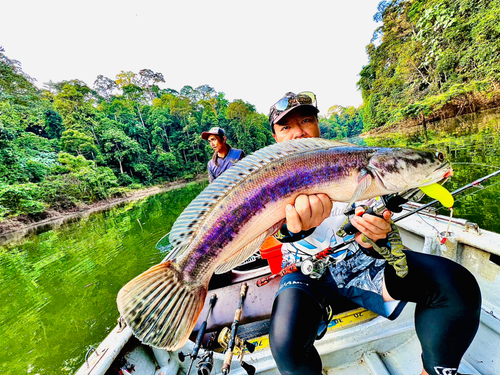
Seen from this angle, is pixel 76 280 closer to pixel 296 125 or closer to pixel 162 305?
pixel 162 305

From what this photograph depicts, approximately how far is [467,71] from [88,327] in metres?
28.0

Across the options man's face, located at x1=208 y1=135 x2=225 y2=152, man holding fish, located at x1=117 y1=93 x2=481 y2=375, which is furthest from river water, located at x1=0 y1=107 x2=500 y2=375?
man's face, located at x1=208 y1=135 x2=225 y2=152

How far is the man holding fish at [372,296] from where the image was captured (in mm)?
1396

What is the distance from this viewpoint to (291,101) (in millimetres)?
2100

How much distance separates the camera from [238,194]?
1.39 meters

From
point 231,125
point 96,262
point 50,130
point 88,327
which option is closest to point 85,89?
point 50,130

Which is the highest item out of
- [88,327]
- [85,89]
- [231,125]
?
[85,89]

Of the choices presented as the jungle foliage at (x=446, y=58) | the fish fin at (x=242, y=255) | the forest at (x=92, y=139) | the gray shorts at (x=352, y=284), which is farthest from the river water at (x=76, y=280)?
the forest at (x=92, y=139)

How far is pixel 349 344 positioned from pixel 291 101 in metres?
2.37

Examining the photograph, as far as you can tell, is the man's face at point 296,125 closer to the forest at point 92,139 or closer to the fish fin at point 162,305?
the fish fin at point 162,305

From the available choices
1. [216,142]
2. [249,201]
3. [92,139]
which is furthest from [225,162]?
[92,139]

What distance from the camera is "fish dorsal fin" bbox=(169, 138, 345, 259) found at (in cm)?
139

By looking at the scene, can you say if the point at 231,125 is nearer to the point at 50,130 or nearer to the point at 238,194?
the point at 50,130

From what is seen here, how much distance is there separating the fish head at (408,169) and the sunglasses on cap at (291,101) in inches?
38.2
